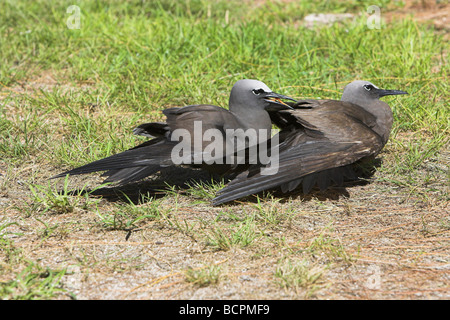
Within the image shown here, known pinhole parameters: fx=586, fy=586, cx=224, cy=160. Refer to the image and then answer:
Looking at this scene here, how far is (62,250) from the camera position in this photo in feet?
10.1

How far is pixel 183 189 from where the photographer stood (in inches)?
153

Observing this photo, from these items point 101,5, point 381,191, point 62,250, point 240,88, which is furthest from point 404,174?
point 101,5

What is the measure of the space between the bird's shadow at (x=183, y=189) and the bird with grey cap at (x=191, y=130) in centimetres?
12

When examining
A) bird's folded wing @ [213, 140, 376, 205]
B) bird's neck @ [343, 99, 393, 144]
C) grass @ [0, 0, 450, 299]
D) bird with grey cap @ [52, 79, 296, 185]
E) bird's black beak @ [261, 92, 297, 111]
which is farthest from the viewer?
bird's neck @ [343, 99, 393, 144]

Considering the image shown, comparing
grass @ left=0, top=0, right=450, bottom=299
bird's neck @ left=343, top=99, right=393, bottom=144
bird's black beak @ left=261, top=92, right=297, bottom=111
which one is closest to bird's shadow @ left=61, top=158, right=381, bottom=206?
grass @ left=0, top=0, right=450, bottom=299

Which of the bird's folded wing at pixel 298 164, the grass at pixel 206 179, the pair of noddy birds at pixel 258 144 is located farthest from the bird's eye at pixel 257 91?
the grass at pixel 206 179

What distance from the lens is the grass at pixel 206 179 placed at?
2871 millimetres

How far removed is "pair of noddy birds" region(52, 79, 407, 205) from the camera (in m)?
3.61

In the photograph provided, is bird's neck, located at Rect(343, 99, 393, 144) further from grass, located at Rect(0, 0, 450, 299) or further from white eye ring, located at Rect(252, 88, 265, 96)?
white eye ring, located at Rect(252, 88, 265, 96)

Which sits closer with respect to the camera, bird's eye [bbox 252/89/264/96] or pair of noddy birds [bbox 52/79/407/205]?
pair of noddy birds [bbox 52/79/407/205]
